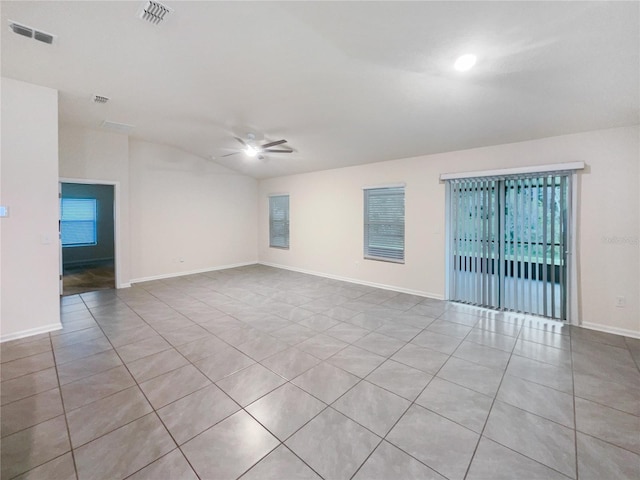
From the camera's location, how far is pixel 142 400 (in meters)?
2.25

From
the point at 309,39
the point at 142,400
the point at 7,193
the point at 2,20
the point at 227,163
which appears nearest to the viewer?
the point at 142,400

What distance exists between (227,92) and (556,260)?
5015mm

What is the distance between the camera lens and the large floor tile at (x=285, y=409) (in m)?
1.98

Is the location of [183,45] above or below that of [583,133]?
above

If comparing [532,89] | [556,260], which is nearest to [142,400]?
[532,89]

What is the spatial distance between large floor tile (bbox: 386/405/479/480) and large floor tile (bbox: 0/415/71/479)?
84.0 inches

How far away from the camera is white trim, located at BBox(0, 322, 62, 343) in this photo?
3.31m

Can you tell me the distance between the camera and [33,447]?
1.79m

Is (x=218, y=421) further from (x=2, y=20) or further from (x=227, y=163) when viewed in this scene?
(x=227, y=163)

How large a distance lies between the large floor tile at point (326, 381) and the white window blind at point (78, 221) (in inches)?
357

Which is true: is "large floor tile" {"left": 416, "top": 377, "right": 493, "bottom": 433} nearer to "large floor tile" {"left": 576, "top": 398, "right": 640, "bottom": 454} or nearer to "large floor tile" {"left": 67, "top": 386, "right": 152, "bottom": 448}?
"large floor tile" {"left": 576, "top": 398, "right": 640, "bottom": 454}

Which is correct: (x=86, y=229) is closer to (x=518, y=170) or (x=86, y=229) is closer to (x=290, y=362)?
(x=290, y=362)

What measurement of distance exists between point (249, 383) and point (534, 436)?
7.08 feet

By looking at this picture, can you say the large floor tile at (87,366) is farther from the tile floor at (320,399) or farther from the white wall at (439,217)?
the white wall at (439,217)
